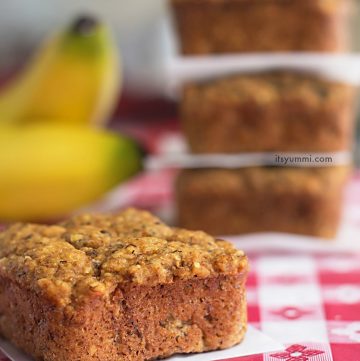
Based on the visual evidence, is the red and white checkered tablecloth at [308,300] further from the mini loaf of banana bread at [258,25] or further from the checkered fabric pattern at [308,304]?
the mini loaf of banana bread at [258,25]

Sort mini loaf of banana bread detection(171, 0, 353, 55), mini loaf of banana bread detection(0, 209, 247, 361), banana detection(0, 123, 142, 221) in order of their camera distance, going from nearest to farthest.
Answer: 1. mini loaf of banana bread detection(0, 209, 247, 361)
2. mini loaf of banana bread detection(171, 0, 353, 55)
3. banana detection(0, 123, 142, 221)

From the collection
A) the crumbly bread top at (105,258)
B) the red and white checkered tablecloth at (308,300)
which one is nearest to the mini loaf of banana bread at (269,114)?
the red and white checkered tablecloth at (308,300)

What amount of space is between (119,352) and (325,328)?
33 cm

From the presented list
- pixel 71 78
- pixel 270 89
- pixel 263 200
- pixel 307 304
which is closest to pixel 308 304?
pixel 307 304

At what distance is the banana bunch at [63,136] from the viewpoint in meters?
1.88

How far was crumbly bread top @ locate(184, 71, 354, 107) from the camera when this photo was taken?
1.69 metres

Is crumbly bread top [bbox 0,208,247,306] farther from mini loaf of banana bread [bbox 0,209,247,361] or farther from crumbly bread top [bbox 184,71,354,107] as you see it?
crumbly bread top [bbox 184,71,354,107]

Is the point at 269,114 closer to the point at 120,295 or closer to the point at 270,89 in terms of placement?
the point at 270,89

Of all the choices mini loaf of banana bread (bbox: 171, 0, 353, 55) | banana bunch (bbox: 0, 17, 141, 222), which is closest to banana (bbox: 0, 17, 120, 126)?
banana bunch (bbox: 0, 17, 141, 222)

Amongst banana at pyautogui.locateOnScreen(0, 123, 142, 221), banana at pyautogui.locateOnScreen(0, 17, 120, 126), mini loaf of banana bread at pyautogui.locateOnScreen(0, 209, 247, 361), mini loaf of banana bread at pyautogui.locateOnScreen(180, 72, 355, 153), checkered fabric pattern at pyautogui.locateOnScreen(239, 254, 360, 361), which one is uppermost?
banana at pyautogui.locateOnScreen(0, 17, 120, 126)

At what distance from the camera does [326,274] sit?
1.57 meters

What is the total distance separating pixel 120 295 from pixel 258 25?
0.78 m

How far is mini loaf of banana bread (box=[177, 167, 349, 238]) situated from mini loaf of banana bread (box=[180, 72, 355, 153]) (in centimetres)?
5

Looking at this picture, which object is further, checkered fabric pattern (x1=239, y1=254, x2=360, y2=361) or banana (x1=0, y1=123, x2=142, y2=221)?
banana (x1=0, y1=123, x2=142, y2=221)
